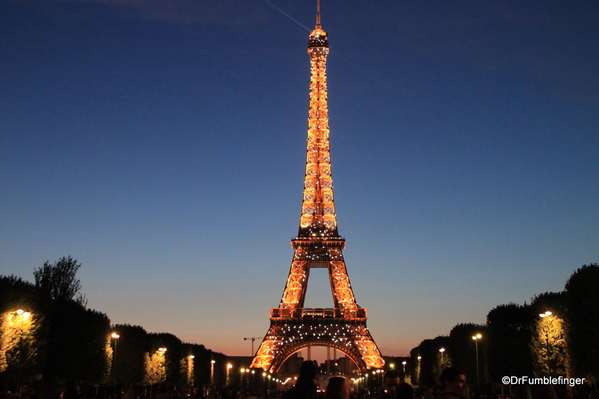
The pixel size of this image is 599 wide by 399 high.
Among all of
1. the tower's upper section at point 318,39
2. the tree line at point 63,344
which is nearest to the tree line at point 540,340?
the tree line at point 63,344

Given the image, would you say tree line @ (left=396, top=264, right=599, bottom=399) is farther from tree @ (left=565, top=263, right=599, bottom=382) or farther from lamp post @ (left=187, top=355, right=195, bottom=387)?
lamp post @ (left=187, top=355, right=195, bottom=387)

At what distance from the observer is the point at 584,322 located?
45594mm

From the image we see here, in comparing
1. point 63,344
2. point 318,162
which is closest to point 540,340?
point 63,344

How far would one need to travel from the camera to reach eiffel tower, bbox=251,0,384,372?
3506 inches

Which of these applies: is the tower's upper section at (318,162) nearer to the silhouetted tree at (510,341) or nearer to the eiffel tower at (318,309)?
the eiffel tower at (318,309)

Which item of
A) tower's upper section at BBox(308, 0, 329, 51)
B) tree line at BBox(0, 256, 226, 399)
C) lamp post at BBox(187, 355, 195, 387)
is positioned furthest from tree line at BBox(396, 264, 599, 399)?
tower's upper section at BBox(308, 0, 329, 51)

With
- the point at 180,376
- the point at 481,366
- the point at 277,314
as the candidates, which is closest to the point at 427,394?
the point at 481,366

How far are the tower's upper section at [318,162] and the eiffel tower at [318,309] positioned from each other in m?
0.13

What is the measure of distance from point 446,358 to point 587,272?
37196 mm

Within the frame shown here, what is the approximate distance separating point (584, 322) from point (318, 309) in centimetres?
4900

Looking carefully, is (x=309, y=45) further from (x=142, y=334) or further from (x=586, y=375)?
(x=586, y=375)

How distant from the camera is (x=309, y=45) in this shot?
98.3m

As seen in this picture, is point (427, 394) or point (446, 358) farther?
point (446, 358)

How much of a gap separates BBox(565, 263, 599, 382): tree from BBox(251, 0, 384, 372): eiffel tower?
139ft
